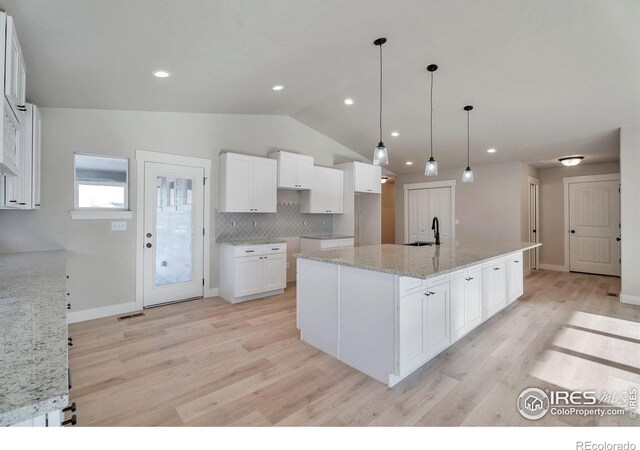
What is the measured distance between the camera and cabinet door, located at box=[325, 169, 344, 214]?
5746 mm

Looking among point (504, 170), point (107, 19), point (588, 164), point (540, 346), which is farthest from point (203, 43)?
point (588, 164)

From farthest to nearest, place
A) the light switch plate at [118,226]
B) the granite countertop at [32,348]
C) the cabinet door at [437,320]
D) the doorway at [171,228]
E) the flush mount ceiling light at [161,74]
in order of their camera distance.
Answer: the doorway at [171,228] → the light switch plate at [118,226] → the flush mount ceiling light at [161,74] → the cabinet door at [437,320] → the granite countertop at [32,348]

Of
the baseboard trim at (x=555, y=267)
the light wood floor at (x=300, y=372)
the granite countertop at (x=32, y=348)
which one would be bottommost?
the light wood floor at (x=300, y=372)

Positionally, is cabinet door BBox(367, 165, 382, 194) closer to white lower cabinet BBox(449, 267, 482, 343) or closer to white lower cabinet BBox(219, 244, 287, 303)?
white lower cabinet BBox(219, 244, 287, 303)

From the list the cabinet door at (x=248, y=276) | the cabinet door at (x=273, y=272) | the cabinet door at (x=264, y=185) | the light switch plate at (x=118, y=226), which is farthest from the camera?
the cabinet door at (x=264, y=185)

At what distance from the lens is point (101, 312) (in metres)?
3.70

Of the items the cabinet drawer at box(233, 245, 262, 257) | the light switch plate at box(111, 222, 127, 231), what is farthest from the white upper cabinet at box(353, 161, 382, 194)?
the light switch plate at box(111, 222, 127, 231)

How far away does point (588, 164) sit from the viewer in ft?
21.1

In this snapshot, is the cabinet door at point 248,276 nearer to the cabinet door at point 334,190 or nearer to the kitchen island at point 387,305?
the kitchen island at point 387,305

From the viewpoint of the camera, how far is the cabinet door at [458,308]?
2701 mm

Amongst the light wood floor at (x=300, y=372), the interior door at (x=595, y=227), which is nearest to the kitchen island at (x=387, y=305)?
the light wood floor at (x=300, y=372)

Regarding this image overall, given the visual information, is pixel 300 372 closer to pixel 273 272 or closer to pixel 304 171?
pixel 273 272

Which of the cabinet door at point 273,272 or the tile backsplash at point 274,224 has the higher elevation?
the tile backsplash at point 274,224

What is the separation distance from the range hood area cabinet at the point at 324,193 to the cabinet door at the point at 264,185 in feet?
2.56
